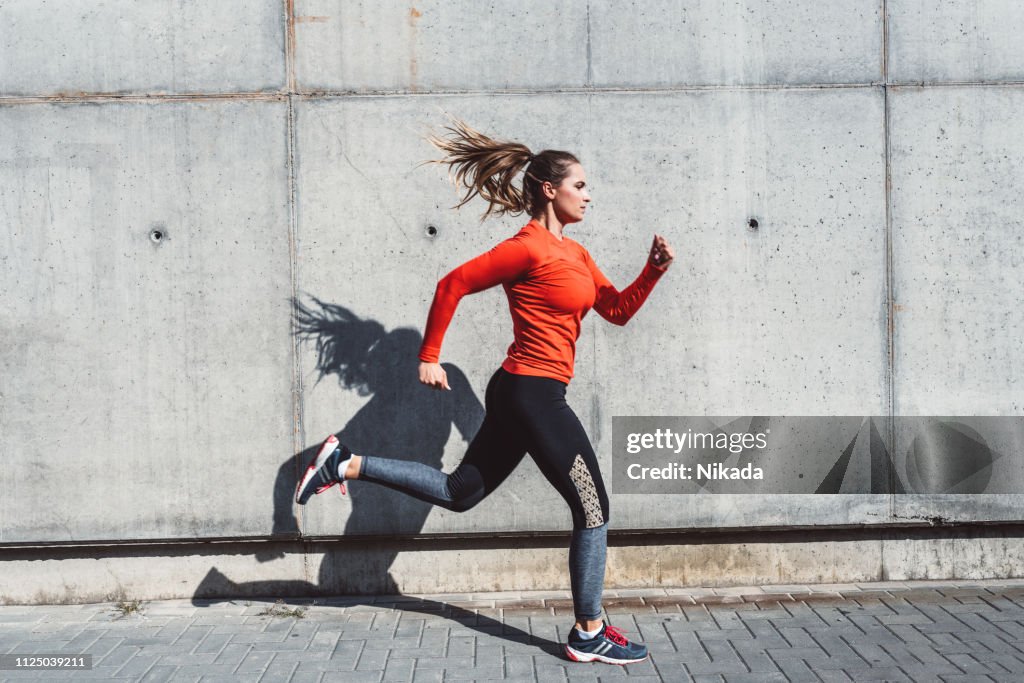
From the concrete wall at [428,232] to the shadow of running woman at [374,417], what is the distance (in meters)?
0.02

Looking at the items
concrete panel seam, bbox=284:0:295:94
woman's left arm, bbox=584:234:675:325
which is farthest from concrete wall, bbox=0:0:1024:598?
woman's left arm, bbox=584:234:675:325

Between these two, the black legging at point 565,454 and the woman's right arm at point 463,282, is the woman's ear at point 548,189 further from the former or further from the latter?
the black legging at point 565,454

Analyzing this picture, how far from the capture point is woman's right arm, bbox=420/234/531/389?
158 inches

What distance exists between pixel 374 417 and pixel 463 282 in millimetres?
1223

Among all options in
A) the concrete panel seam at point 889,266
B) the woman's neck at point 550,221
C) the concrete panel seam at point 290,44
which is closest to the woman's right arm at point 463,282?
the woman's neck at point 550,221

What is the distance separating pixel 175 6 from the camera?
16.0ft

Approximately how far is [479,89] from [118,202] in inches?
77.0

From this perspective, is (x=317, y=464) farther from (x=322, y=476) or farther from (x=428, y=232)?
(x=428, y=232)

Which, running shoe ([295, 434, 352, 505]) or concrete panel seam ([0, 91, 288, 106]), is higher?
concrete panel seam ([0, 91, 288, 106])

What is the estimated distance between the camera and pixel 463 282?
4.05 m

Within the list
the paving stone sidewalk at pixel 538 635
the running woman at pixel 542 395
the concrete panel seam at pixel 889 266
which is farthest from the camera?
the concrete panel seam at pixel 889 266

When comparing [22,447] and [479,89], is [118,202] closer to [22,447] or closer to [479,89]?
[22,447]

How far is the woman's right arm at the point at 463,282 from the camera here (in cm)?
402

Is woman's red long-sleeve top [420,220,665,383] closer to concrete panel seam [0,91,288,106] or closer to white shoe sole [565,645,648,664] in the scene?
white shoe sole [565,645,648,664]
